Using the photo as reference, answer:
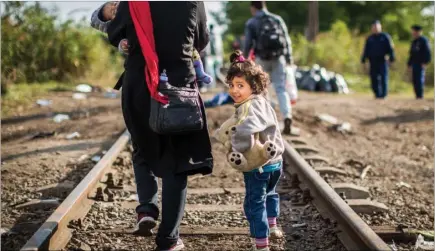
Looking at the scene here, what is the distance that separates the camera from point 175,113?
11.8 ft

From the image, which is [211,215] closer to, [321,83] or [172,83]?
[172,83]

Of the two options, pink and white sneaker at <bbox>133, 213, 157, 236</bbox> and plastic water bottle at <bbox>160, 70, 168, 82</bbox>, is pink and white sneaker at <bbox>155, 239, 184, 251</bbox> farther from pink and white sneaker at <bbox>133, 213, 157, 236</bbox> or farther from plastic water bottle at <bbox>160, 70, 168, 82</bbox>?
plastic water bottle at <bbox>160, 70, 168, 82</bbox>

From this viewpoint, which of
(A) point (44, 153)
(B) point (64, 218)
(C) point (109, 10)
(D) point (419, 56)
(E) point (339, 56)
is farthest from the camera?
(E) point (339, 56)

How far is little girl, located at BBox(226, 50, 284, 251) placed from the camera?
12.2 feet

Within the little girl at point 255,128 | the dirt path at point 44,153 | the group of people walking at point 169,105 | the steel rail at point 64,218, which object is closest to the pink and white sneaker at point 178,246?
the group of people walking at point 169,105

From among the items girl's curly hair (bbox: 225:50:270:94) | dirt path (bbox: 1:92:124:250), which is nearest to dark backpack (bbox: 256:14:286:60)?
dirt path (bbox: 1:92:124:250)

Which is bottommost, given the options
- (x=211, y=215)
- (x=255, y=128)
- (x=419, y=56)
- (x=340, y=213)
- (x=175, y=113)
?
(x=211, y=215)

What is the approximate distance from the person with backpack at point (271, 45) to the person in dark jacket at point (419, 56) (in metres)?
7.36

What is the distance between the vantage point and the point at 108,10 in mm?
3912

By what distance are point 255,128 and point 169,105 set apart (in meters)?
0.49

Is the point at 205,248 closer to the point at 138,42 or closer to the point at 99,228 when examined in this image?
the point at 99,228

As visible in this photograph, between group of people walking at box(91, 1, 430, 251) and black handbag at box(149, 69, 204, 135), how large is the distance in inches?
1.7

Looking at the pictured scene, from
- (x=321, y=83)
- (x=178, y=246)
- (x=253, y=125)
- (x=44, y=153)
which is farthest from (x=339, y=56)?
(x=253, y=125)

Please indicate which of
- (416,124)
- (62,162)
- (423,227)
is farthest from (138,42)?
(416,124)
